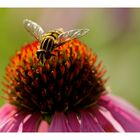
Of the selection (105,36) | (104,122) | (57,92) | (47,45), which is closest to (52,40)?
(47,45)

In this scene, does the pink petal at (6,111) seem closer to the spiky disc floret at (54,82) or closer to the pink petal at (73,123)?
the spiky disc floret at (54,82)

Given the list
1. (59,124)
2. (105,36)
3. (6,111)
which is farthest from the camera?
(105,36)

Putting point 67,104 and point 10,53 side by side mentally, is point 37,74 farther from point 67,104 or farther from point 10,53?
point 10,53

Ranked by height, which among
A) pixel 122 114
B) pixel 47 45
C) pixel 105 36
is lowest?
pixel 122 114

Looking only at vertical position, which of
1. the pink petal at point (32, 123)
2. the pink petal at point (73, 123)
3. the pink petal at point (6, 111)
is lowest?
the pink petal at point (73, 123)

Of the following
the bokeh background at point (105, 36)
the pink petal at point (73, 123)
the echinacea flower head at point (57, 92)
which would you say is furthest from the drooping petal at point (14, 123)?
the bokeh background at point (105, 36)

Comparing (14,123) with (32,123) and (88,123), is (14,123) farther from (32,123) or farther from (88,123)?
(88,123)
